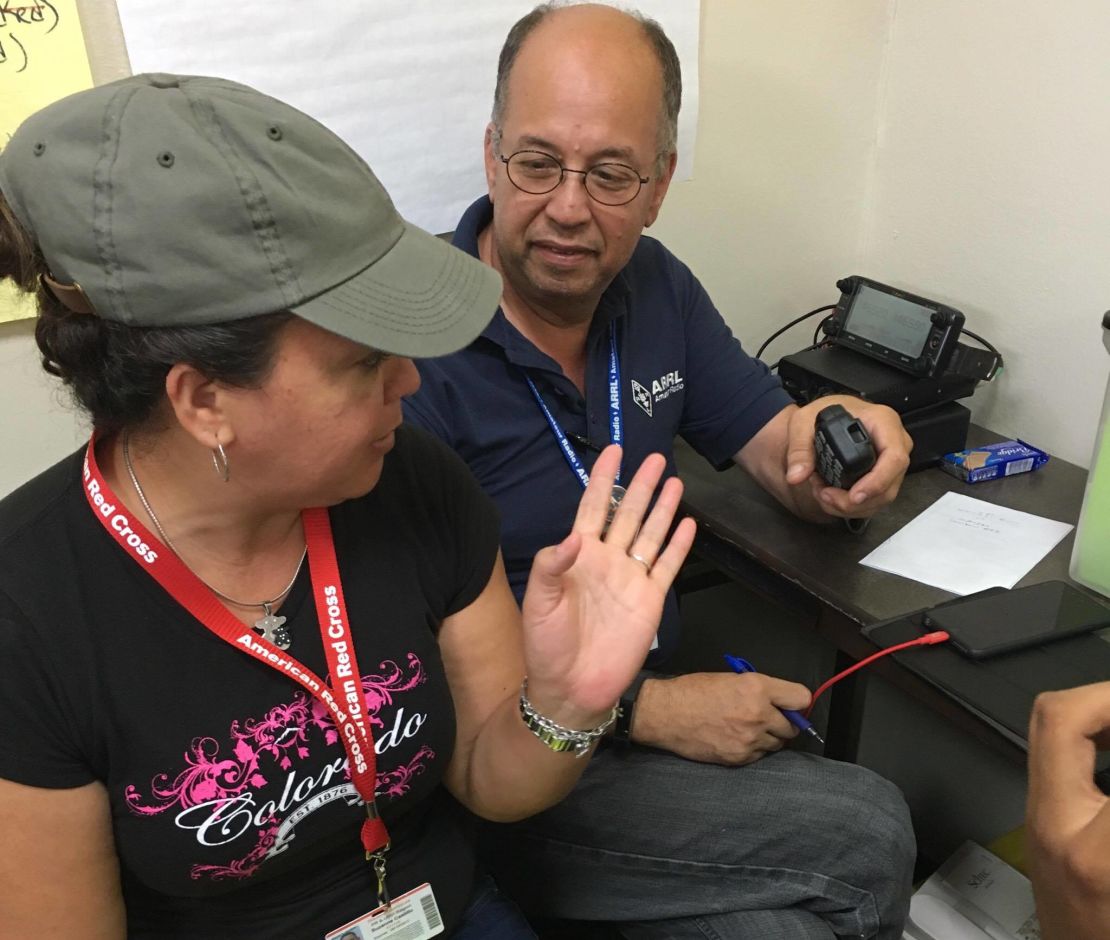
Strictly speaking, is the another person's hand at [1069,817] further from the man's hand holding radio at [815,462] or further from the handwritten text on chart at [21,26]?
the handwritten text on chart at [21,26]

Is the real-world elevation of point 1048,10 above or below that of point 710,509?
above

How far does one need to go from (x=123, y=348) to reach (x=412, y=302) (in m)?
0.22

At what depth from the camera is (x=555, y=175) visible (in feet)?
3.96

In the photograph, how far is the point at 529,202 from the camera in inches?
47.7

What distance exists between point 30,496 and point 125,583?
12cm

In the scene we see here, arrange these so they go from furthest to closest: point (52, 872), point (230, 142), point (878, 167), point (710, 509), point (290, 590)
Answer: point (878, 167), point (710, 509), point (290, 590), point (52, 872), point (230, 142)

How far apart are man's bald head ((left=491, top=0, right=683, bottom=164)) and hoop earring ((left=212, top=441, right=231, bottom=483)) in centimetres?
68

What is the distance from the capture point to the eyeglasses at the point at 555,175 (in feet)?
Answer: 3.94

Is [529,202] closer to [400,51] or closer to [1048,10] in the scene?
[400,51]

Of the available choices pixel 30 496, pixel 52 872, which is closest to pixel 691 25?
pixel 30 496

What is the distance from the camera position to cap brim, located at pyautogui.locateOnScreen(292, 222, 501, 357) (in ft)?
2.25

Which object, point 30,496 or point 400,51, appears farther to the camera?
point 400,51

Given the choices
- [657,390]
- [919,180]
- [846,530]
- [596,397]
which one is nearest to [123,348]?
[596,397]

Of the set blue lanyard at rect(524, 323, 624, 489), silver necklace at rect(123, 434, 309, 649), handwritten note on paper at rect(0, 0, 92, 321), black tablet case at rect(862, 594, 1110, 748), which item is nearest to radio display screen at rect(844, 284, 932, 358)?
blue lanyard at rect(524, 323, 624, 489)
